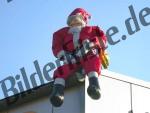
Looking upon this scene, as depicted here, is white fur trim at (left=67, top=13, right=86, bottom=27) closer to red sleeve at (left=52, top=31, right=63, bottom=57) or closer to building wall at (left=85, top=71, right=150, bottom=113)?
red sleeve at (left=52, top=31, right=63, bottom=57)

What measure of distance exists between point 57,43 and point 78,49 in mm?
284

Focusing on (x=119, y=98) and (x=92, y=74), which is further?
(x=119, y=98)

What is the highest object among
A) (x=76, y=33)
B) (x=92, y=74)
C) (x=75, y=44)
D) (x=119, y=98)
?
(x=76, y=33)

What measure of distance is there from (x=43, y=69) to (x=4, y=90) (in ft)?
2.44

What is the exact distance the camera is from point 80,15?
203 inches

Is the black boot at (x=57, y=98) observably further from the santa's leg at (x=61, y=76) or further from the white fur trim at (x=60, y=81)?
the white fur trim at (x=60, y=81)

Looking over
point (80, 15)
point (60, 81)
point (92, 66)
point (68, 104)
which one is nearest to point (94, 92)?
point (92, 66)

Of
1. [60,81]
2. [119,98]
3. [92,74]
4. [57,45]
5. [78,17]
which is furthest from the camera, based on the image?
[119,98]

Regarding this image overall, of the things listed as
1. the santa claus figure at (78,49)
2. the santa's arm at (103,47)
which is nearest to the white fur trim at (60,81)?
the santa claus figure at (78,49)

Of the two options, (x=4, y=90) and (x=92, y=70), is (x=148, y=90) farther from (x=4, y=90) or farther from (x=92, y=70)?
(x=4, y=90)

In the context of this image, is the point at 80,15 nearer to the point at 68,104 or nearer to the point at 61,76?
the point at 61,76

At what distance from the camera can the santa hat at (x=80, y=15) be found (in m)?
5.14

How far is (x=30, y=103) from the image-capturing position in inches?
229

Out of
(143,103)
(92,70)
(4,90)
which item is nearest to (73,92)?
(92,70)
